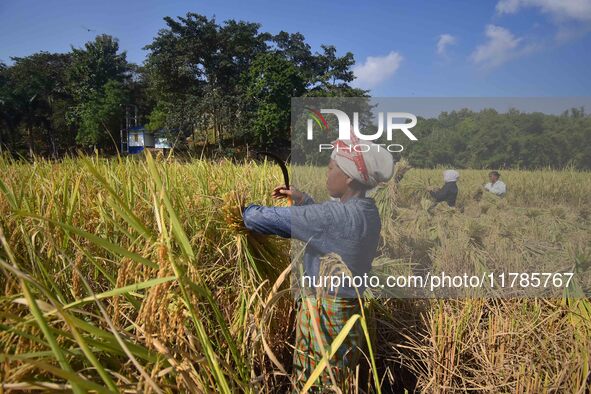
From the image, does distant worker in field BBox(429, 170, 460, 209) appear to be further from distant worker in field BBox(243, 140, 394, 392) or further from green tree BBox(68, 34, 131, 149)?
green tree BBox(68, 34, 131, 149)

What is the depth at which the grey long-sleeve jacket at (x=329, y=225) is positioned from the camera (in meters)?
1.15

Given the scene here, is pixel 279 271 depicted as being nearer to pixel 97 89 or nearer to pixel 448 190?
pixel 448 190

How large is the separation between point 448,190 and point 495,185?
30 cm

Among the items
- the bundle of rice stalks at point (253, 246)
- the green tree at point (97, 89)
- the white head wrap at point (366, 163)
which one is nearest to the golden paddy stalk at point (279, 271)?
the bundle of rice stalks at point (253, 246)

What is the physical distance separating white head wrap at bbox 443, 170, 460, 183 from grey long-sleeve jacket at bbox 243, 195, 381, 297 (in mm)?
621

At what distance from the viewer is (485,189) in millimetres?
1884

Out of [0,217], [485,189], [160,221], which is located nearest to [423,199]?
[485,189]

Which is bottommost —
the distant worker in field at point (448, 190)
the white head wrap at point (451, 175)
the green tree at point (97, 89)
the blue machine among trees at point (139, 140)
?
the distant worker in field at point (448, 190)

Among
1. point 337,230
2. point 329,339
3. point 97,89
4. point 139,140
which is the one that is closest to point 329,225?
point 337,230

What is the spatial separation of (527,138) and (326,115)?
1.10 meters

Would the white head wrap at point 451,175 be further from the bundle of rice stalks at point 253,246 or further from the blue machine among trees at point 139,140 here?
the blue machine among trees at point 139,140

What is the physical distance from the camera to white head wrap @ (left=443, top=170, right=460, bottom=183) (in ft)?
5.46

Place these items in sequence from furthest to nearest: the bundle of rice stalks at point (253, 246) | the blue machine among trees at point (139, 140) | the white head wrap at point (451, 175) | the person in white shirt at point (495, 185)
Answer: the blue machine among trees at point (139, 140) < the person in white shirt at point (495, 185) < the white head wrap at point (451, 175) < the bundle of rice stalks at point (253, 246)

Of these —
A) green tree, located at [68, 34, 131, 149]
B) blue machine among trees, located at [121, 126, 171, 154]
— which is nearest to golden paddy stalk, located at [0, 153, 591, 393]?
blue machine among trees, located at [121, 126, 171, 154]
